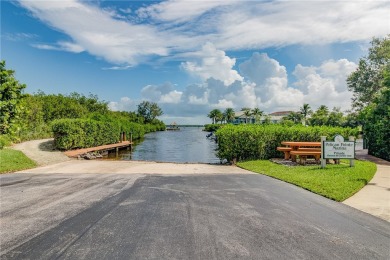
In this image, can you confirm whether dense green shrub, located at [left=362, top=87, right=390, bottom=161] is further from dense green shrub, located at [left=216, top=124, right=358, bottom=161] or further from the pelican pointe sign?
the pelican pointe sign

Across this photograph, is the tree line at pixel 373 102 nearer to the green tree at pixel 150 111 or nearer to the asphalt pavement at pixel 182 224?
the asphalt pavement at pixel 182 224

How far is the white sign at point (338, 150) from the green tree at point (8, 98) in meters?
13.1

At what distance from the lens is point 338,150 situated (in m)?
14.2

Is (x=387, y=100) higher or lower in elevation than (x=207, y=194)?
higher

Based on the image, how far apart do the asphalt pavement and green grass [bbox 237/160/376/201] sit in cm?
77

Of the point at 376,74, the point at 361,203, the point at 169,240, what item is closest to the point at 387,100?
the point at 361,203

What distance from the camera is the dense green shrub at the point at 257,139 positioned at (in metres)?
18.8

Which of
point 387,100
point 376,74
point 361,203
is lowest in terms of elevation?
point 361,203

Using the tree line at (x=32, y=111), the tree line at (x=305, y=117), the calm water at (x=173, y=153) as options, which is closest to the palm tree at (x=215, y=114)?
the tree line at (x=305, y=117)

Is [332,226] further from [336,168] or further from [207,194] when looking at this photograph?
[336,168]

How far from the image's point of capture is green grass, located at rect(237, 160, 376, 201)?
987cm

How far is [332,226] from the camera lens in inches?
258

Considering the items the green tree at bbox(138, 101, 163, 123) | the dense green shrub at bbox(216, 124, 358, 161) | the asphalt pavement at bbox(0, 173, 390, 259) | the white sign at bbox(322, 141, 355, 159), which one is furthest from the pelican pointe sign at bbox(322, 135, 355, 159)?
the green tree at bbox(138, 101, 163, 123)

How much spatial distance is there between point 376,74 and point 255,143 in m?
30.4
